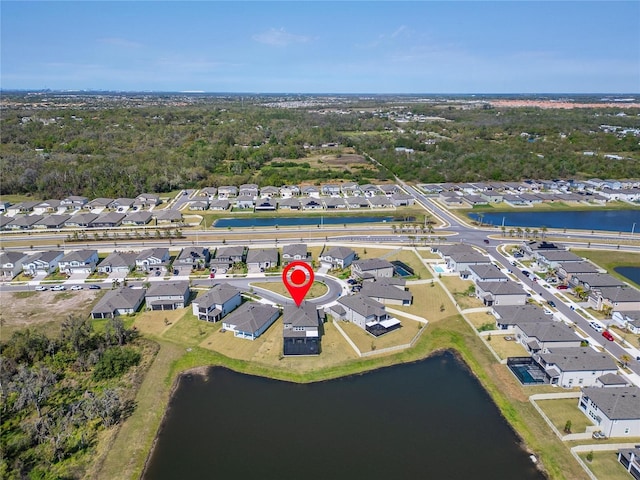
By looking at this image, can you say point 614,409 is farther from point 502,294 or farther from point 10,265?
point 10,265

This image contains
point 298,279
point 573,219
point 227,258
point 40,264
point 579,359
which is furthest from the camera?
point 573,219

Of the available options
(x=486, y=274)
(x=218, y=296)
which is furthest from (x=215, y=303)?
(x=486, y=274)

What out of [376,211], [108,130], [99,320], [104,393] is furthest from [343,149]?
[104,393]

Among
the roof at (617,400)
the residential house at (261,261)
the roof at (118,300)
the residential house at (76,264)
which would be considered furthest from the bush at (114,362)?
the roof at (617,400)

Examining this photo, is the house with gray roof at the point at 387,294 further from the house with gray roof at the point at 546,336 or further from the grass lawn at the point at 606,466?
the grass lawn at the point at 606,466

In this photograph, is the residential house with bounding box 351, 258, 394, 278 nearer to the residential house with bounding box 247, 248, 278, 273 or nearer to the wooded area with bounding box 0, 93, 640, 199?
the residential house with bounding box 247, 248, 278, 273

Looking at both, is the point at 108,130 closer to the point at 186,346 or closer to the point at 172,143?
the point at 172,143
